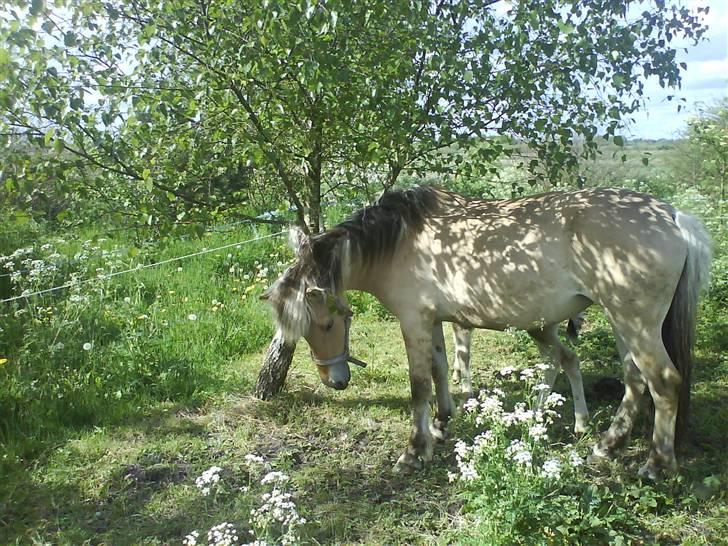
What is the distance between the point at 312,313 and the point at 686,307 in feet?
7.44

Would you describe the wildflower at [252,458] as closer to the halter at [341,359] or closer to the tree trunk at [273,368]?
the halter at [341,359]

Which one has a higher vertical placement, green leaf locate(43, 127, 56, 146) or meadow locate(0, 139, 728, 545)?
green leaf locate(43, 127, 56, 146)

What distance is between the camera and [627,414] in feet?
12.3

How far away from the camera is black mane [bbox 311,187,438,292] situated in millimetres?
3838

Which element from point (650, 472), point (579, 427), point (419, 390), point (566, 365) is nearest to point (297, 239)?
point (419, 390)

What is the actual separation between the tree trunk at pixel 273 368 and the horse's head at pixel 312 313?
904mm

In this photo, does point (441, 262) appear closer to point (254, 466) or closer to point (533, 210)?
point (533, 210)

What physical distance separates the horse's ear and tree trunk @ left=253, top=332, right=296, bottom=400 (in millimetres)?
1118

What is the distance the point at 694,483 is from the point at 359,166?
9.44 ft

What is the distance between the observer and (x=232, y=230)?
292 inches

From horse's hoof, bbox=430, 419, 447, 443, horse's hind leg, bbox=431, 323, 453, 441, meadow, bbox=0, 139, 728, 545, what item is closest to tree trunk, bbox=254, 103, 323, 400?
meadow, bbox=0, 139, 728, 545

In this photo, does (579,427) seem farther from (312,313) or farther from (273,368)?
(273,368)

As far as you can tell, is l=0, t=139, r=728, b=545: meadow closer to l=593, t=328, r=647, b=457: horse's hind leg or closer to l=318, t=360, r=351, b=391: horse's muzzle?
l=593, t=328, r=647, b=457: horse's hind leg

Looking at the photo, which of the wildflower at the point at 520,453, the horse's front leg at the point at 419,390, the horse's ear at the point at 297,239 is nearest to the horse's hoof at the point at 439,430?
the horse's front leg at the point at 419,390
